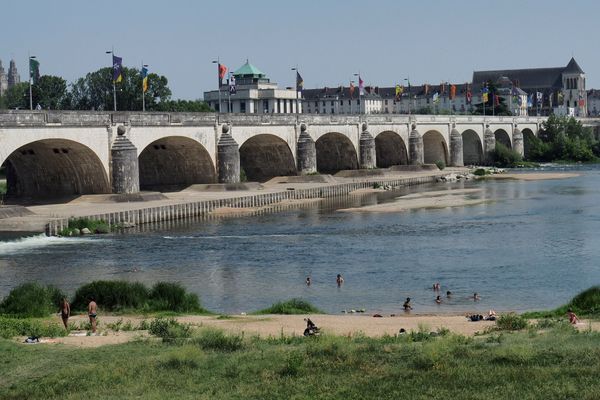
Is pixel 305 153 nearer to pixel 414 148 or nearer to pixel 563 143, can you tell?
pixel 414 148

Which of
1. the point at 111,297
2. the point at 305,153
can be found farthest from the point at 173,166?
the point at 111,297

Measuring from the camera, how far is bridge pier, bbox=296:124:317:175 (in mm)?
106562

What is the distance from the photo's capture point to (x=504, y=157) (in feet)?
496

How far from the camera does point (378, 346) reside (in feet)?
91.3

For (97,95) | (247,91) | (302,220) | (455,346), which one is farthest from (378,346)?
(247,91)

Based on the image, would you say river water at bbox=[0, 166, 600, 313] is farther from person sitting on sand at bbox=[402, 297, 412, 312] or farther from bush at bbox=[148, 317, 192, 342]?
bush at bbox=[148, 317, 192, 342]

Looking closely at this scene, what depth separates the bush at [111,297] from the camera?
1550 inches

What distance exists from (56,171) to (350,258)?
3366 cm

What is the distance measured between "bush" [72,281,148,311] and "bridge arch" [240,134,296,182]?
218 ft

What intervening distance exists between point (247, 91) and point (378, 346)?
14923 cm

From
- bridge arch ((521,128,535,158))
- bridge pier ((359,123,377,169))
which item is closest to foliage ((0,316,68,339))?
bridge pier ((359,123,377,169))

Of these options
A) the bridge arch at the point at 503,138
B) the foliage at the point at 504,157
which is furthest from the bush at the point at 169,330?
the bridge arch at the point at 503,138

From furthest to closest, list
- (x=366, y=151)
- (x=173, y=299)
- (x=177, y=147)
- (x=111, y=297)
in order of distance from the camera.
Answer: (x=366, y=151)
(x=177, y=147)
(x=173, y=299)
(x=111, y=297)

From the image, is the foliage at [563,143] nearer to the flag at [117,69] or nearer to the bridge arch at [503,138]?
the bridge arch at [503,138]
